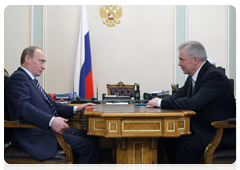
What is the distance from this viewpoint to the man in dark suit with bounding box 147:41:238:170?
1661mm

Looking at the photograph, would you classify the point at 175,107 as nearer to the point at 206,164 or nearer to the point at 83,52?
the point at 206,164

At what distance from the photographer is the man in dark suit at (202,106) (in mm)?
1661

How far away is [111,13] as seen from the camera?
504 centimetres

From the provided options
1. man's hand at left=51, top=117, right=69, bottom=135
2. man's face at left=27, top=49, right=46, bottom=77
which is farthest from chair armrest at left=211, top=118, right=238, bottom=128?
man's face at left=27, top=49, right=46, bottom=77

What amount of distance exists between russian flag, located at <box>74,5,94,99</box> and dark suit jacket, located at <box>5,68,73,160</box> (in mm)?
2717

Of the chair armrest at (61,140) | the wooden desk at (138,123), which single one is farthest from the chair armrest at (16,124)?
the wooden desk at (138,123)

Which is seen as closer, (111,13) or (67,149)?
(67,149)

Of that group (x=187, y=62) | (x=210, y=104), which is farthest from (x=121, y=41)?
(x=210, y=104)

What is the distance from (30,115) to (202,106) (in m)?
1.39

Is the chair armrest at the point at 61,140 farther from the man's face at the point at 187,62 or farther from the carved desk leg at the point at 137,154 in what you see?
the man's face at the point at 187,62

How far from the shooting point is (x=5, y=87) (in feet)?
5.89

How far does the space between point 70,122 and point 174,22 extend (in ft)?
12.8

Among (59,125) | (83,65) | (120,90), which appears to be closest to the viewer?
(59,125)

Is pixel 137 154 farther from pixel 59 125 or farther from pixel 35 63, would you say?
pixel 35 63
